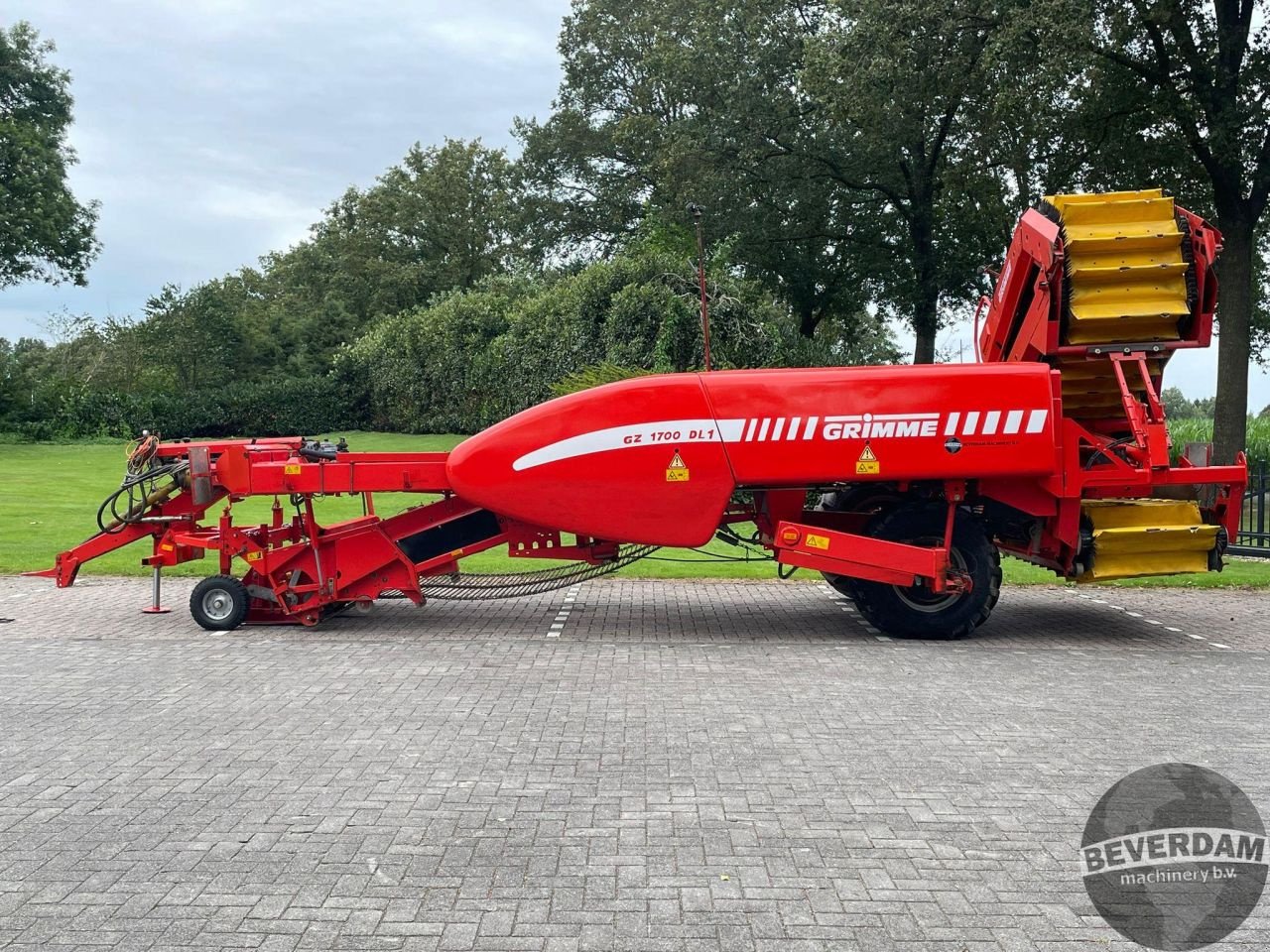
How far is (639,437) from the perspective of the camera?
29.1 feet

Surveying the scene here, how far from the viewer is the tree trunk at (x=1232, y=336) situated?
18.2 metres

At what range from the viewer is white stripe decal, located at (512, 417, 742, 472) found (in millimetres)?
8820

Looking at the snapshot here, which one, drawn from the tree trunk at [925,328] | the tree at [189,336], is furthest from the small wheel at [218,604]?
the tree at [189,336]

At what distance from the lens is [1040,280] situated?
9.02 meters

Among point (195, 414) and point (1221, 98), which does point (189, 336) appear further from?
point (1221, 98)

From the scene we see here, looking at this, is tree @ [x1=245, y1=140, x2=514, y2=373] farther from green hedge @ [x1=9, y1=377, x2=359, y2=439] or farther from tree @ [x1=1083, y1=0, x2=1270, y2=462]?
tree @ [x1=1083, y1=0, x2=1270, y2=462]

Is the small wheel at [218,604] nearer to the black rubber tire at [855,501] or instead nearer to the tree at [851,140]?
the black rubber tire at [855,501]

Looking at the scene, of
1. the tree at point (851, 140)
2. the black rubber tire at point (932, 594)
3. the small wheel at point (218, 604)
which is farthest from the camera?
the tree at point (851, 140)

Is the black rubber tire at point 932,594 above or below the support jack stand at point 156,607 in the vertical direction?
above

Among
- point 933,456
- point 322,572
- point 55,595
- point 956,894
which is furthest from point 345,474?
point 956,894

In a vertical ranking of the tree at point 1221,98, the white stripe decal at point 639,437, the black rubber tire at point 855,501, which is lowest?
the black rubber tire at point 855,501

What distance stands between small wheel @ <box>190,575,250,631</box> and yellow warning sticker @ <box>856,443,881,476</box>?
529 centimetres

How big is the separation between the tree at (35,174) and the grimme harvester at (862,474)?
34521 mm

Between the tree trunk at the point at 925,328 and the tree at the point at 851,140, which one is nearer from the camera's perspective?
the tree at the point at 851,140
